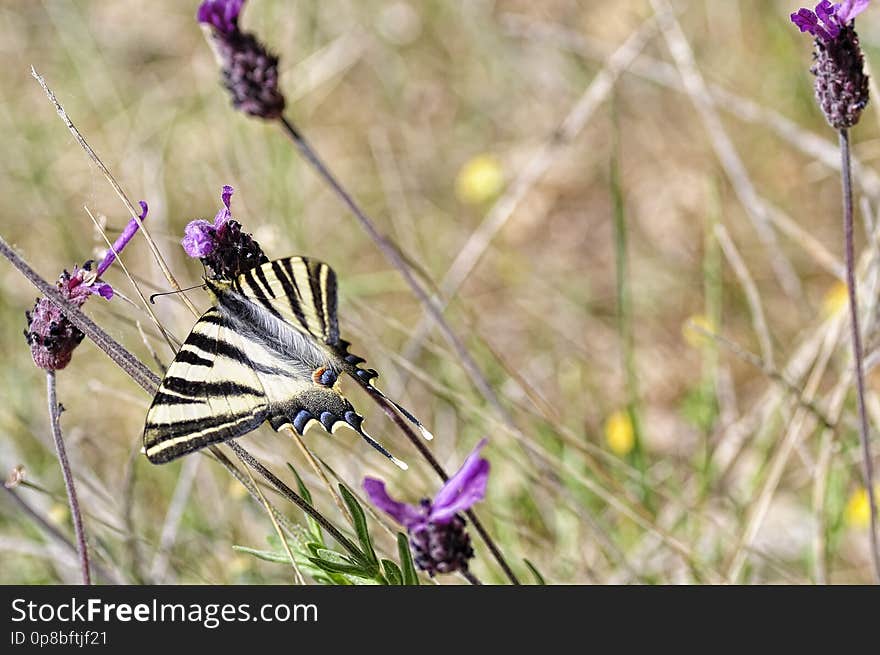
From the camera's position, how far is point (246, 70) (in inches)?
60.2

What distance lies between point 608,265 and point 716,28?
1025 millimetres

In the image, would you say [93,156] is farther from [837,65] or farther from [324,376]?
[837,65]

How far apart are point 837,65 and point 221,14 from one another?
37.7 inches

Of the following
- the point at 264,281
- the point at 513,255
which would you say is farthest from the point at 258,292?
the point at 513,255

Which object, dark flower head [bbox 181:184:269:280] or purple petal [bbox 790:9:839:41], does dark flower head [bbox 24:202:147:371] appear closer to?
dark flower head [bbox 181:184:269:280]

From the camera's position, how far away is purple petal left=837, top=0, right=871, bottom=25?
57.0 inches

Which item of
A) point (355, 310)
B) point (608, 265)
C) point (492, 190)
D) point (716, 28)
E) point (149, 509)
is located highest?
point (716, 28)

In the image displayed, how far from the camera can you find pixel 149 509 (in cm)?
306

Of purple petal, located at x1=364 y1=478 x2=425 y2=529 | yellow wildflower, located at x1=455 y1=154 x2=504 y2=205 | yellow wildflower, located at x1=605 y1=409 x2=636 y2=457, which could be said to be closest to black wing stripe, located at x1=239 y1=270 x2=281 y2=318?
purple petal, located at x1=364 y1=478 x2=425 y2=529

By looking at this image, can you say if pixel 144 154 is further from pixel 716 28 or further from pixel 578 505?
pixel 578 505

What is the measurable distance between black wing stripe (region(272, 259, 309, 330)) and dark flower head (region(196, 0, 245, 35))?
382 millimetres

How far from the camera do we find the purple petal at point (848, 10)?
1.45 metres
